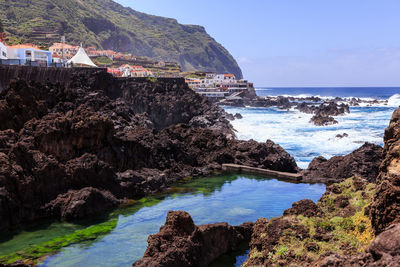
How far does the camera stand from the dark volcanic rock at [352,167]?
25.8 metres

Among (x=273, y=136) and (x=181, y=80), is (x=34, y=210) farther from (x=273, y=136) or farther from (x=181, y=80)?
(x=181, y=80)

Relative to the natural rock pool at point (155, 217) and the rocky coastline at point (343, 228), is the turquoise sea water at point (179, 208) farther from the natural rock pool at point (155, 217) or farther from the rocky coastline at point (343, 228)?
the rocky coastline at point (343, 228)

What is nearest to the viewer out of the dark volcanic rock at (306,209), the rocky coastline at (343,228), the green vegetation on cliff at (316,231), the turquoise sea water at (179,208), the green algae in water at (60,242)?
the rocky coastline at (343,228)

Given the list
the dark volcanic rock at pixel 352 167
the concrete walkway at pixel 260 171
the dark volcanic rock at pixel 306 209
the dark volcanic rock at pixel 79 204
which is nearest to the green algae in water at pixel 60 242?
the dark volcanic rock at pixel 79 204

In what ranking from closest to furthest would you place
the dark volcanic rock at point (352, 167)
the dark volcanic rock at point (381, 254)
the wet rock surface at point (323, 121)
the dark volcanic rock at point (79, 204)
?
1. the dark volcanic rock at point (381, 254)
2. the dark volcanic rock at point (79, 204)
3. the dark volcanic rock at point (352, 167)
4. the wet rock surface at point (323, 121)

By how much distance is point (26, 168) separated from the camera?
61.8 ft

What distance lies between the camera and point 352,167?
85.9 ft

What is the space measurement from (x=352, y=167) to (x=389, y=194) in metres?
20.5

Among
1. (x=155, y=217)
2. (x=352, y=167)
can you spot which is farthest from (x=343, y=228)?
(x=352, y=167)

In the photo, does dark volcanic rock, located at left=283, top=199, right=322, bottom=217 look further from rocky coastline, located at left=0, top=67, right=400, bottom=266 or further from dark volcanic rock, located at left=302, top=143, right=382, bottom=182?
dark volcanic rock, located at left=302, top=143, right=382, bottom=182

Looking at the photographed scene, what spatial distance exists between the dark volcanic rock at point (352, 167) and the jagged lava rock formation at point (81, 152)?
8.87 ft

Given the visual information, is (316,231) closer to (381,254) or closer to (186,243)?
(186,243)

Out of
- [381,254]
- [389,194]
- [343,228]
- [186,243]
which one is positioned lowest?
[186,243]

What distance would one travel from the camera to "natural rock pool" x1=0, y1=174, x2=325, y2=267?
14.6 m
